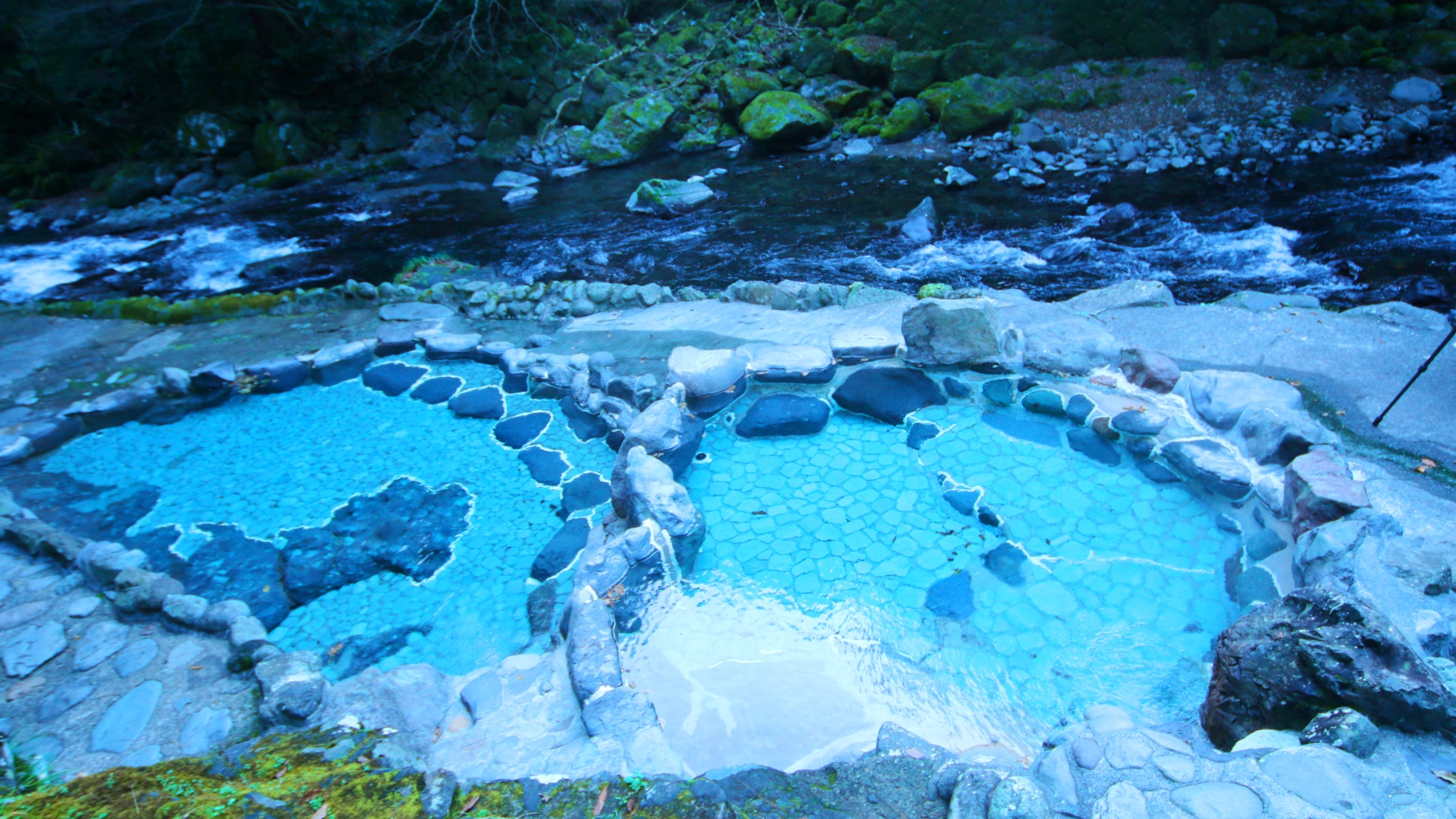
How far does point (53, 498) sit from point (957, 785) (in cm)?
479

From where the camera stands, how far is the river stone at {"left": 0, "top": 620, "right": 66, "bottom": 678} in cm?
273

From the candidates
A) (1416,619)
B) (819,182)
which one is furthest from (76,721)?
(819,182)

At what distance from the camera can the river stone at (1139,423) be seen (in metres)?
3.41

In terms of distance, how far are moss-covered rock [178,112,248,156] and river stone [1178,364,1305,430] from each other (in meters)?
14.1

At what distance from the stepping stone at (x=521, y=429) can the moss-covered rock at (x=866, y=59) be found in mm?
10038

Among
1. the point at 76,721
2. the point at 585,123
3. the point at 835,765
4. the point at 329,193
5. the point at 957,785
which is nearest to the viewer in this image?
the point at 957,785

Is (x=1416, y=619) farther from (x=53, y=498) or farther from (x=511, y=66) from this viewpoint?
(x=511, y=66)

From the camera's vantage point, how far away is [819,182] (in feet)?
30.9

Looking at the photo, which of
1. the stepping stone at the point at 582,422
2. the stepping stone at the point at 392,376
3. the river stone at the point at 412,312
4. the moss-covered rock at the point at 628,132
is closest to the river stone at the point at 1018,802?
the stepping stone at the point at 582,422

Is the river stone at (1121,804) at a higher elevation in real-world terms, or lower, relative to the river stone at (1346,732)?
lower

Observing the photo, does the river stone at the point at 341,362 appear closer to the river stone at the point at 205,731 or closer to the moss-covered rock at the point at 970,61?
the river stone at the point at 205,731

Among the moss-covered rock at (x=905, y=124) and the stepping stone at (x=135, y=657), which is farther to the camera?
the moss-covered rock at (x=905, y=124)

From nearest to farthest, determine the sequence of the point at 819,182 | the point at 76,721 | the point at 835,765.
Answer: the point at 835,765 → the point at 76,721 → the point at 819,182

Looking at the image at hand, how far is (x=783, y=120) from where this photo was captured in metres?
10.6
